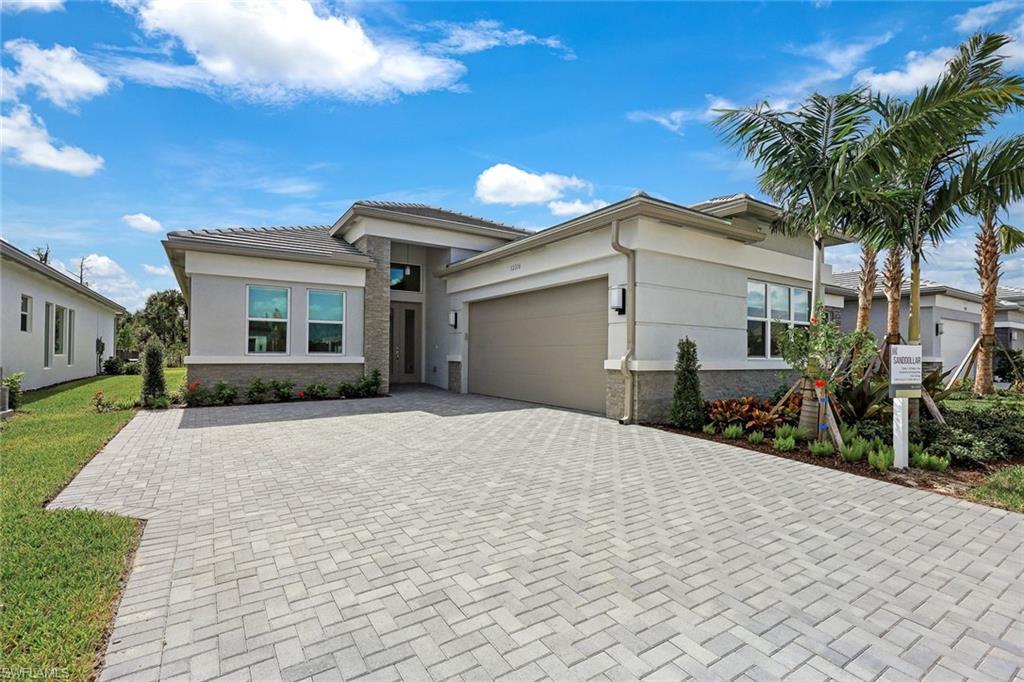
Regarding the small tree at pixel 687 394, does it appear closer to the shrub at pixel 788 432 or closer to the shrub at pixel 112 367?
the shrub at pixel 788 432

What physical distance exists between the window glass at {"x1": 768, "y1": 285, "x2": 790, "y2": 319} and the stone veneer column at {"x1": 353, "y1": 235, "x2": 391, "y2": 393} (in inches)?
407

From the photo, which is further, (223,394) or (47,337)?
(47,337)

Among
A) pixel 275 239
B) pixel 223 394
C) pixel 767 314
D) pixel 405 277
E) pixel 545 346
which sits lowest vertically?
pixel 223 394

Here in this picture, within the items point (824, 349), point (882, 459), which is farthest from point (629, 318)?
point (882, 459)

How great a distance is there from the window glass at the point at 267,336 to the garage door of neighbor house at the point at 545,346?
524cm

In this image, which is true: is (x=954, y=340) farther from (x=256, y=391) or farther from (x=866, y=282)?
(x=256, y=391)

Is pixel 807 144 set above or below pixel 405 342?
above

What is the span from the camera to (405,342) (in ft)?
56.7

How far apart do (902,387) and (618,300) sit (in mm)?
4609

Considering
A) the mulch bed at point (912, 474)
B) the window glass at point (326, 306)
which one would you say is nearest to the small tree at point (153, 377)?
the window glass at point (326, 306)

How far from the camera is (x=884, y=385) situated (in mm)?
8258

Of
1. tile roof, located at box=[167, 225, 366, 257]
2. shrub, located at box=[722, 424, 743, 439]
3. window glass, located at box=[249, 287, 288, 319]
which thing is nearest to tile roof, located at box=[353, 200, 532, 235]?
tile roof, located at box=[167, 225, 366, 257]

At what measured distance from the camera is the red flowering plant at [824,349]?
7539 mm

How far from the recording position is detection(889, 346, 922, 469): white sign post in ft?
20.7
